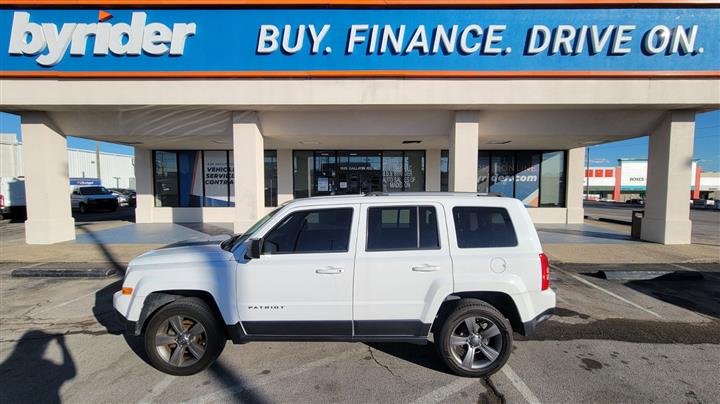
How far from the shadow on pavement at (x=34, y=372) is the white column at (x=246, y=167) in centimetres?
537

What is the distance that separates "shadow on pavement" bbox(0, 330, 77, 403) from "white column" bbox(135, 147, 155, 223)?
38.8 ft

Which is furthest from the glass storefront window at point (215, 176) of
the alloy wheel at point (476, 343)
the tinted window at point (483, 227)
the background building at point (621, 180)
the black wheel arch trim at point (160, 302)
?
the background building at point (621, 180)

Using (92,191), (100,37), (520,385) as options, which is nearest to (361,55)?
(100,37)

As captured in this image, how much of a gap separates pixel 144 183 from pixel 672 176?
19.7 m

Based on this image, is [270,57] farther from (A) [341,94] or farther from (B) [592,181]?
(B) [592,181]

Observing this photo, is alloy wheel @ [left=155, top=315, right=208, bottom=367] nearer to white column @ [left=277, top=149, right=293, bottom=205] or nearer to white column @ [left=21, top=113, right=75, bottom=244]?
white column @ [left=21, top=113, right=75, bottom=244]

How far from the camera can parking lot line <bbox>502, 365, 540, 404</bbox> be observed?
9.28 feet

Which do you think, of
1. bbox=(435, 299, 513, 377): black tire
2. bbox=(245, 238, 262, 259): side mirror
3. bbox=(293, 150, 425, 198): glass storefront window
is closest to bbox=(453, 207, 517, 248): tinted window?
bbox=(435, 299, 513, 377): black tire

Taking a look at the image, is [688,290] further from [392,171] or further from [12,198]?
[12,198]

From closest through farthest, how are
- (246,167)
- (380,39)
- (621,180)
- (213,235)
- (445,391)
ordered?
(445,391)
(380,39)
(213,235)
(246,167)
(621,180)

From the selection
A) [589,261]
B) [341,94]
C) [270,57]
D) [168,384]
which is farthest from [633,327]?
[270,57]

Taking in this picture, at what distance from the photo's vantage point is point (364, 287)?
124 inches

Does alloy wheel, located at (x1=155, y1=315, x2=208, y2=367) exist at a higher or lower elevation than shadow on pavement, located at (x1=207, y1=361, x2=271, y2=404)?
higher

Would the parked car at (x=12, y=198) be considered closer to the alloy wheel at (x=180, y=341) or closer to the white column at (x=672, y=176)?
the alloy wheel at (x=180, y=341)
